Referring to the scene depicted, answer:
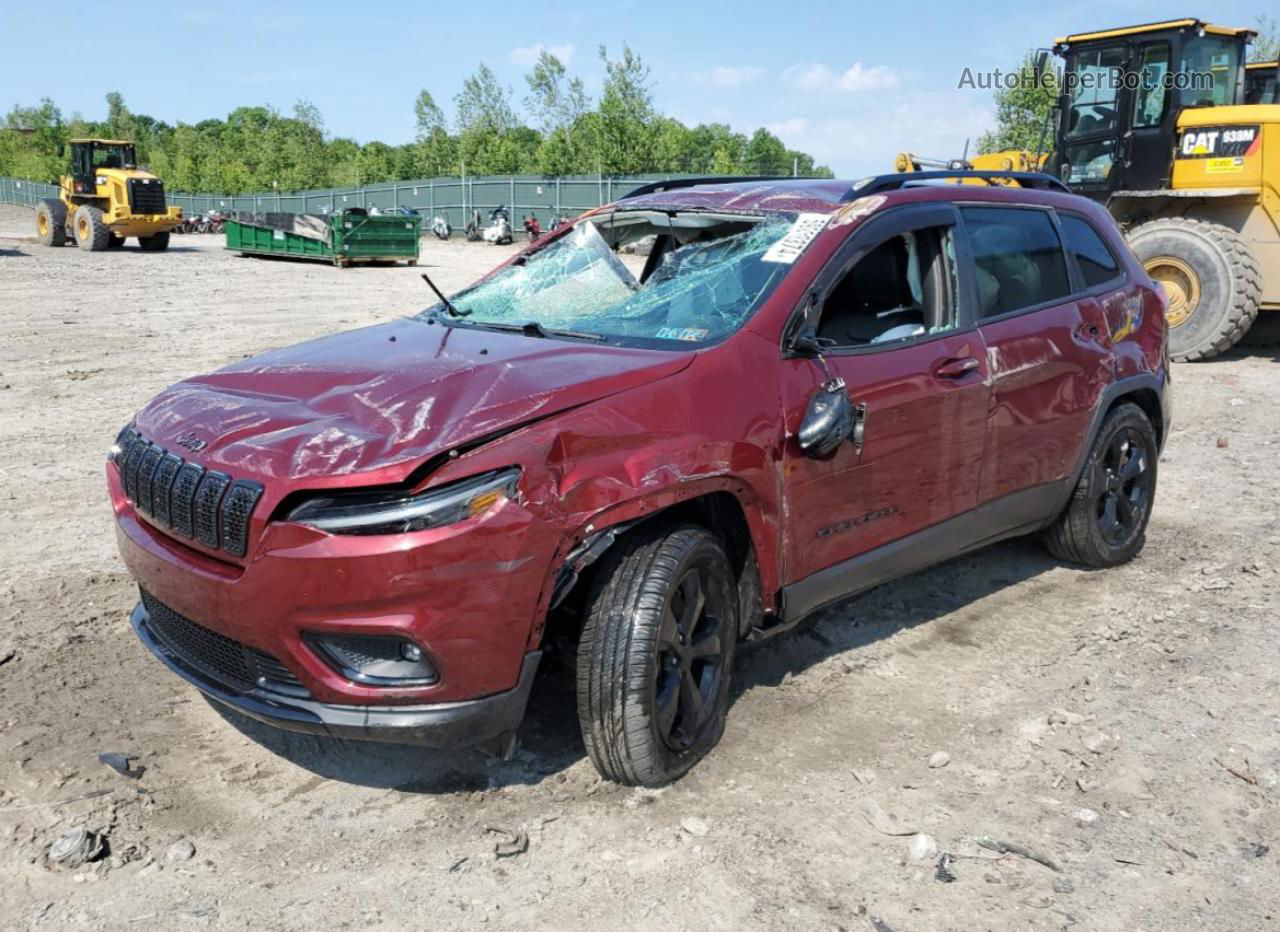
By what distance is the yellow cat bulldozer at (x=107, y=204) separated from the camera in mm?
29016

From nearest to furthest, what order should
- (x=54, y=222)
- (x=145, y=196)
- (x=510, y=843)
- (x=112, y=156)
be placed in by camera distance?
1. (x=510, y=843)
2. (x=145, y=196)
3. (x=112, y=156)
4. (x=54, y=222)

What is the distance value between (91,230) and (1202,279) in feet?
92.0

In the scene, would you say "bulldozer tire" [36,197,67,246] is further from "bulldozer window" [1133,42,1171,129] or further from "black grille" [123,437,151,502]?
"black grille" [123,437,151,502]

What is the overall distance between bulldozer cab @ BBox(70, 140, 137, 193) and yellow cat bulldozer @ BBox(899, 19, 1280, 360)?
2690 cm

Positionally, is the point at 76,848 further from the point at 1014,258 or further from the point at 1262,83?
the point at 1262,83

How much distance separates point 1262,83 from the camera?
12.6m

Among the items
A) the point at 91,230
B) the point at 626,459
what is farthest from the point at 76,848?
the point at 91,230

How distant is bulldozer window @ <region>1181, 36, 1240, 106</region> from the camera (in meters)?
11.3

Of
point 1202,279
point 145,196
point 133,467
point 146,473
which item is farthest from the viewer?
point 145,196

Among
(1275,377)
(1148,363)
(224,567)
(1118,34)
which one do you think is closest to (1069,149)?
(1118,34)

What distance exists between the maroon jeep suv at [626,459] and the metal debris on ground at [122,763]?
424 millimetres

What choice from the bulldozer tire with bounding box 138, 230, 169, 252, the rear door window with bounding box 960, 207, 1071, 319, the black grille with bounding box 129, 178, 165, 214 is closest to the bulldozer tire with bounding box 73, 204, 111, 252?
the black grille with bounding box 129, 178, 165, 214

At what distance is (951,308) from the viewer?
4.20 metres

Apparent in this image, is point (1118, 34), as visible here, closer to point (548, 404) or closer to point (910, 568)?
point (910, 568)
